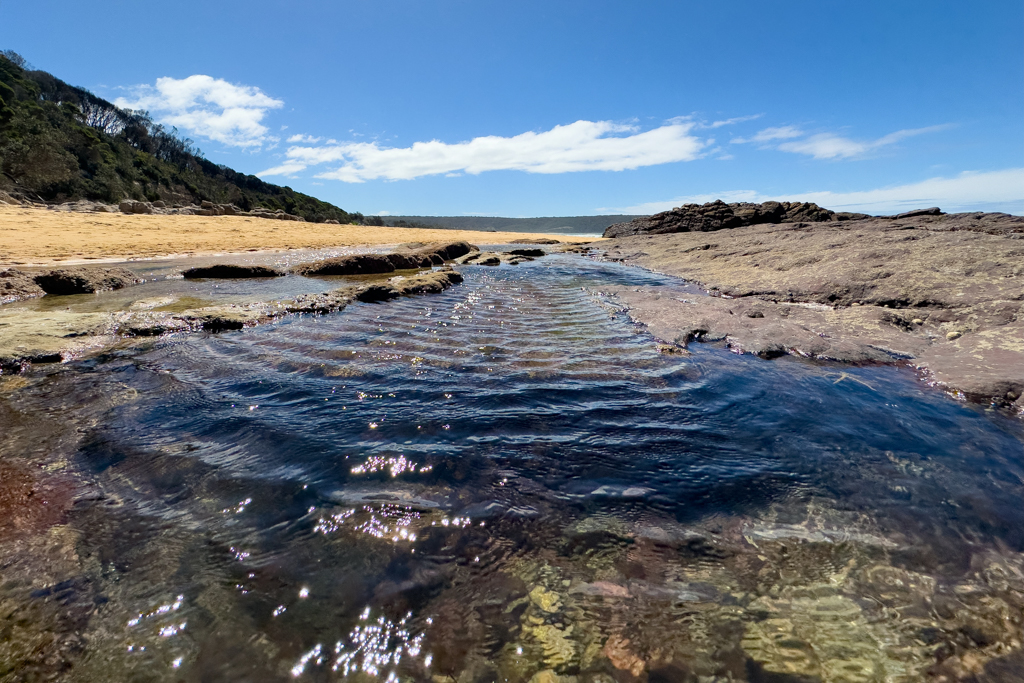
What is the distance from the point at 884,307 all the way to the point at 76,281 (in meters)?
12.3

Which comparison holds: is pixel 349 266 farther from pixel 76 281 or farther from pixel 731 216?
pixel 731 216

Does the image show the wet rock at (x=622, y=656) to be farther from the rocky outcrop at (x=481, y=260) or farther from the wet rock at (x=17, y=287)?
the rocky outcrop at (x=481, y=260)

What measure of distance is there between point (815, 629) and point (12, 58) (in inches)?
3668

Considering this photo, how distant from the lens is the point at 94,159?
127 feet

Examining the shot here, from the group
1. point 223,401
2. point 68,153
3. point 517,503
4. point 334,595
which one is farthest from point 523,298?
point 68,153

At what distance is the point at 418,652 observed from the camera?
1.30m

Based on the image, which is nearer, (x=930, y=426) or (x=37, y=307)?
(x=930, y=426)

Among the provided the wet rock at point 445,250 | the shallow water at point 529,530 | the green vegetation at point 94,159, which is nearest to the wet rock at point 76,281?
the shallow water at point 529,530

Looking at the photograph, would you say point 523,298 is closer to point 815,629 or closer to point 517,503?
point 517,503

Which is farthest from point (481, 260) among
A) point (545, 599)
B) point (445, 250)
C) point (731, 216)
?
point (545, 599)

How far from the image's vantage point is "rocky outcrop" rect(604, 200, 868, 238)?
19.5m

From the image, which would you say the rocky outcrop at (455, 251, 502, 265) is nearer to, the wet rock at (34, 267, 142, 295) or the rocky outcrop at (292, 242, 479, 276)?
the rocky outcrop at (292, 242, 479, 276)

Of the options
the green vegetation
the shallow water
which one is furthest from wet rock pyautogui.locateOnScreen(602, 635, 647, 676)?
the green vegetation

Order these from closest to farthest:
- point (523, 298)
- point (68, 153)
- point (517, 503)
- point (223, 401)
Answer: point (517, 503) → point (223, 401) → point (523, 298) → point (68, 153)
